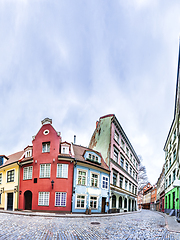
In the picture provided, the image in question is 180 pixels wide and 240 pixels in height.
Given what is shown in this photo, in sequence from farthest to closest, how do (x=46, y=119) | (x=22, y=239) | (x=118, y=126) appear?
(x=118, y=126) < (x=46, y=119) < (x=22, y=239)

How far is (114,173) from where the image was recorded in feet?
102

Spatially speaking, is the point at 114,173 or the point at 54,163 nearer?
the point at 54,163

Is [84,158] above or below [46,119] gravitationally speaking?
below

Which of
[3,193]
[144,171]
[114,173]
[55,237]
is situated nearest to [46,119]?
[3,193]

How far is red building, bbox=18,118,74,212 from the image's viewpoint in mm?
21938

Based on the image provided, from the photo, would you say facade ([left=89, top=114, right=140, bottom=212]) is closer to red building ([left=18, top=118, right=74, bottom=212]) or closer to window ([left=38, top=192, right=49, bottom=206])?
red building ([left=18, top=118, right=74, bottom=212])

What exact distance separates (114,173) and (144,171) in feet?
93.9

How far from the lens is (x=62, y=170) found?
74.3ft

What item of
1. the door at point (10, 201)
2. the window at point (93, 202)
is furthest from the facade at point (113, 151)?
the door at point (10, 201)

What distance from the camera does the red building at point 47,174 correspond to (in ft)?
72.0

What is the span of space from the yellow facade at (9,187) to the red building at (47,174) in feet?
2.78

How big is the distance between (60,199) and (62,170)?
297 centimetres

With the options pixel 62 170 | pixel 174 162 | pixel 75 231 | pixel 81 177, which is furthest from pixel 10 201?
pixel 174 162

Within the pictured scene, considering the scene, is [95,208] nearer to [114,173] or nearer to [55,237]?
[114,173]
